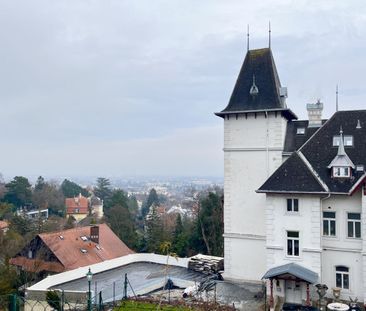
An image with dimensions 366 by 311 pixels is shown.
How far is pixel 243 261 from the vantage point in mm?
21484

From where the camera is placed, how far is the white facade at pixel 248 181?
832 inches

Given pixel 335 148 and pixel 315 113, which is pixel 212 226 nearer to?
pixel 315 113

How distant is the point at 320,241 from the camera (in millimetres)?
18312

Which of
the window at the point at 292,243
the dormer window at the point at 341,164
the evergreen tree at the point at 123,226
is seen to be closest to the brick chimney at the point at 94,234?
the evergreen tree at the point at 123,226

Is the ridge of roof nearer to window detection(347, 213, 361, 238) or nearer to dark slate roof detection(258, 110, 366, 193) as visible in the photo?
dark slate roof detection(258, 110, 366, 193)

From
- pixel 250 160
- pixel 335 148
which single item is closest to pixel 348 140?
pixel 335 148

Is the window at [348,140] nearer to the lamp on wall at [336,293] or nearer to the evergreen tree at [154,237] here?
the lamp on wall at [336,293]

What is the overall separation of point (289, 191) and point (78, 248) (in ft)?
52.4

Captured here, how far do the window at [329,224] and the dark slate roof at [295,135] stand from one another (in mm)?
3808

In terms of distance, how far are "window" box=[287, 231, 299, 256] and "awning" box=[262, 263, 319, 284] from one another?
1.76 ft

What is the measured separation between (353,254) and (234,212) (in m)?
6.23

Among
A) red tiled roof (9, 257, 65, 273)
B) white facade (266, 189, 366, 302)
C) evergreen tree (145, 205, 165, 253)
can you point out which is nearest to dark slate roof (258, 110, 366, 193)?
white facade (266, 189, 366, 302)

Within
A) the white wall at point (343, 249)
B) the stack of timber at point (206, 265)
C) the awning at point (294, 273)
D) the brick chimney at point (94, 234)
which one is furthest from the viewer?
the brick chimney at point (94, 234)

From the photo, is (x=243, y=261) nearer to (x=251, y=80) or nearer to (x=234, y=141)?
(x=234, y=141)
